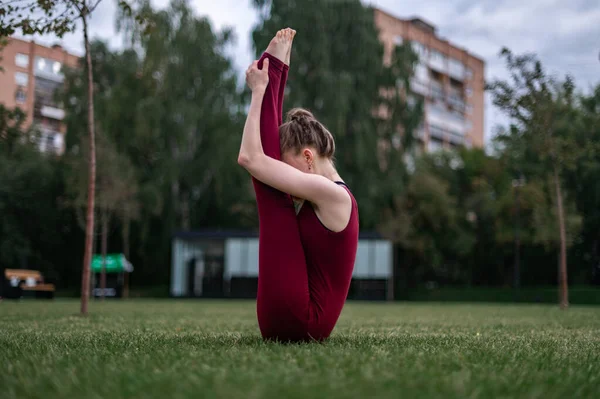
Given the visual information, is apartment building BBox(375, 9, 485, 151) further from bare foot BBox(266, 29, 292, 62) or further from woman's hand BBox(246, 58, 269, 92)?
woman's hand BBox(246, 58, 269, 92)

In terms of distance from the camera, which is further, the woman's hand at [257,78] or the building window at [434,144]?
the building window at [434,144]

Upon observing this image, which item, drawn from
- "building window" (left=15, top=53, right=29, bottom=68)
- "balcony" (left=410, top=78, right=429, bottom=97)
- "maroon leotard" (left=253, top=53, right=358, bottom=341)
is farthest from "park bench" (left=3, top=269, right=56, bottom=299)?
"balcony" (left=410, top=78, right=429, bottom=97)

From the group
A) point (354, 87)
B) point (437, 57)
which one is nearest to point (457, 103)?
point (437, 57)

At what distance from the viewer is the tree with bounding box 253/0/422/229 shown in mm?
33531

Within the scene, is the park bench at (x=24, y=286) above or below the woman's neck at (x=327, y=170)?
below

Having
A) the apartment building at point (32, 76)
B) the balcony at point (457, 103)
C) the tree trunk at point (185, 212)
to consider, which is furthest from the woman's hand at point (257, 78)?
the balcony at point (457, 103)

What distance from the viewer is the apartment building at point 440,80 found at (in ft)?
202

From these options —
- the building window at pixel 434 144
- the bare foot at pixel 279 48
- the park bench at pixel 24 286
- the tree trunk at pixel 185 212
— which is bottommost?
the park bench at pixel 24 286

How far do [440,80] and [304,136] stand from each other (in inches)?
2521

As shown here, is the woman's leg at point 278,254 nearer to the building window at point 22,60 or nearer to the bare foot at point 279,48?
the bare foot at point 279,48

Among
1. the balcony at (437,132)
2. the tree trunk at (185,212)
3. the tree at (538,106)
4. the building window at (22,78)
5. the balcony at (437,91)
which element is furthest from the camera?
the balcony at (437,91)

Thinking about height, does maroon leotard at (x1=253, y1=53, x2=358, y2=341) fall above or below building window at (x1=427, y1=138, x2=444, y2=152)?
below

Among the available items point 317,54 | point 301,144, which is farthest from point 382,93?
point 301,144

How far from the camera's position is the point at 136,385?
2777 mm
